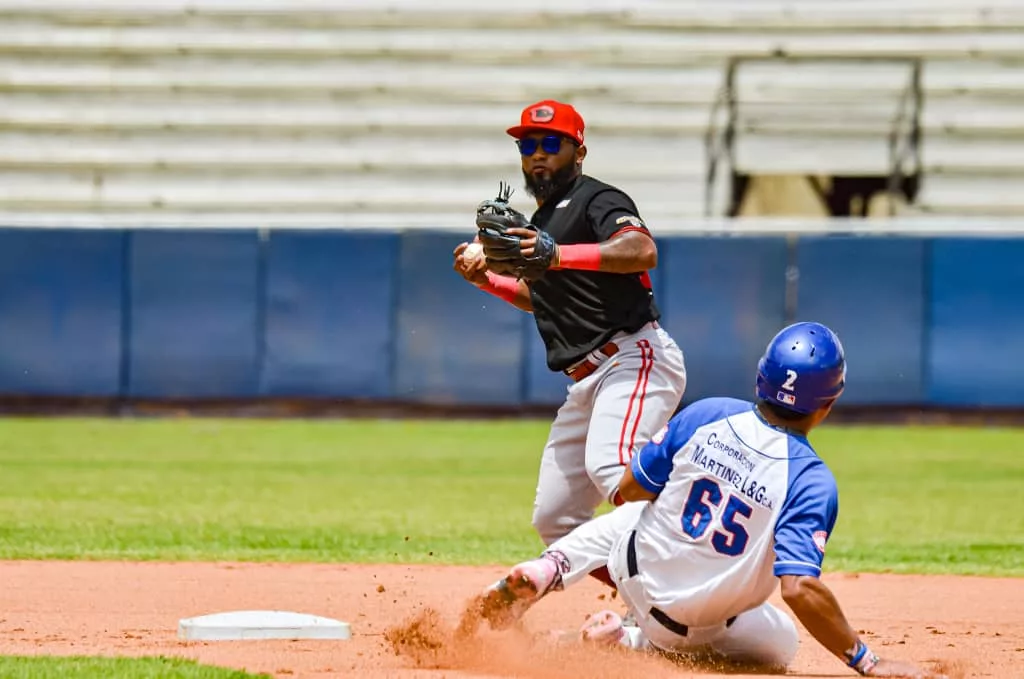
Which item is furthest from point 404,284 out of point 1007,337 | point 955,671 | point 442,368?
point 955,671

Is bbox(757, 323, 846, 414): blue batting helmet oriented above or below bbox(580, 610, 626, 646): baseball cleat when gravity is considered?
above

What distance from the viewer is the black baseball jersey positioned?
209 inches

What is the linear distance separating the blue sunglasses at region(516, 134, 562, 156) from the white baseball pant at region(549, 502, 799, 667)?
1342mm

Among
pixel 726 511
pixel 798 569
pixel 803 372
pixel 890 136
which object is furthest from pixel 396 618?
pixel 890 136

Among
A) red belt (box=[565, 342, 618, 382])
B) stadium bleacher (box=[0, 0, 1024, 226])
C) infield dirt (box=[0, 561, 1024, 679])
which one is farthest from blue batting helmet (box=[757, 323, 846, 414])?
stadium bleacher (box=[0, 0, 1024, 226])

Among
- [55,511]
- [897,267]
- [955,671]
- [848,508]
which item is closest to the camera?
[955,671]

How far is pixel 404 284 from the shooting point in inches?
619

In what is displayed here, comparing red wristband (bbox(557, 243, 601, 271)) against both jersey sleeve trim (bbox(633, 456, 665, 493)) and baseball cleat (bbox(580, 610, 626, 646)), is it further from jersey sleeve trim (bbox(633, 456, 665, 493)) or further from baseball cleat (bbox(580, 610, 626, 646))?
baseball cleat (bbox(580, 610, 626, 646))

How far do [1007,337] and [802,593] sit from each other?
39.7ft

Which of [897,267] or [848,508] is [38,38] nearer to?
[897,267]

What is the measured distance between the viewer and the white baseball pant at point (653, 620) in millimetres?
4527

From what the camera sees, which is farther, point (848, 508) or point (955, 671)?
point (848, 508)

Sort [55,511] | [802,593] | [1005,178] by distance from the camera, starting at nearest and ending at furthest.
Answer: [802,593] < [55,511] < [1005,178]

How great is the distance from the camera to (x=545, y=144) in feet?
17.7
